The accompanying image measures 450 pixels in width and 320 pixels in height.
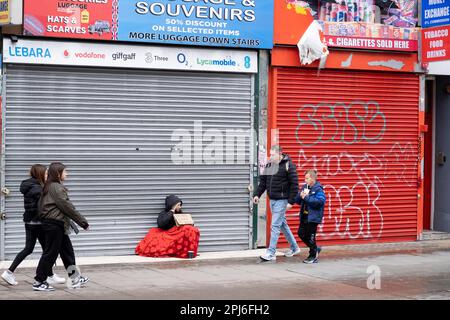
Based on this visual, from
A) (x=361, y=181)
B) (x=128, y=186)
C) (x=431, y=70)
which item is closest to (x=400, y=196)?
(x=361, y=181)

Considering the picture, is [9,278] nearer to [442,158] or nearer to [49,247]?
[49,247]

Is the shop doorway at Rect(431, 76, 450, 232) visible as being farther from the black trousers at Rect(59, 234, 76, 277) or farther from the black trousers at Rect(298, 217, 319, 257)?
the black trousers at Rect(59, 234, 76, 277)

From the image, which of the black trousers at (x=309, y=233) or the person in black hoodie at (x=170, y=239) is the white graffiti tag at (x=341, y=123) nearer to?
the black trousers at (x=309, y=233)

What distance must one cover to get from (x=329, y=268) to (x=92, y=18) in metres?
5.46

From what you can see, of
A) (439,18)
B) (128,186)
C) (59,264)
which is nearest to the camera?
(59,264)

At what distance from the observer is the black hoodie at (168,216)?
44.7ft

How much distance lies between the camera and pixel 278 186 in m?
13.4

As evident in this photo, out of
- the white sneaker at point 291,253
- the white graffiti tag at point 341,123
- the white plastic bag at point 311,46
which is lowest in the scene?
the white sneaker at point 291,253

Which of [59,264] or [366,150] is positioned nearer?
[59,264]

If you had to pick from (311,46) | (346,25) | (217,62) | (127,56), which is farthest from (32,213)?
(346,25)

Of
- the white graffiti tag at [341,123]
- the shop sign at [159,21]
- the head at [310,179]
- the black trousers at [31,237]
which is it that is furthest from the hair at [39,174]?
the white graffiti tag at [341,123]

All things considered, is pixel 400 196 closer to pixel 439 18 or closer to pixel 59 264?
pixel 439 18

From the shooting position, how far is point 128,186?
13867 millimetres

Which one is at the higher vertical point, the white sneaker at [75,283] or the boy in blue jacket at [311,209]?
the boy in blue jacket at [311,209]
